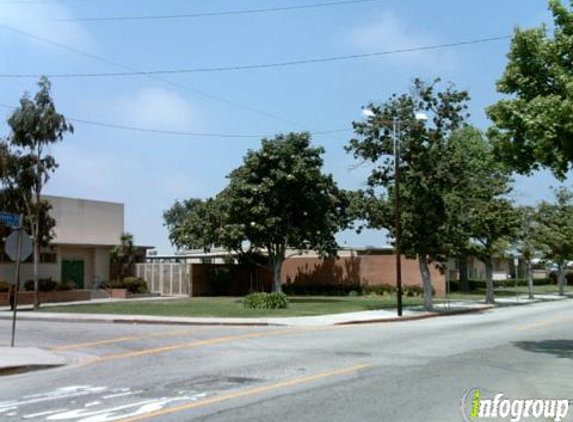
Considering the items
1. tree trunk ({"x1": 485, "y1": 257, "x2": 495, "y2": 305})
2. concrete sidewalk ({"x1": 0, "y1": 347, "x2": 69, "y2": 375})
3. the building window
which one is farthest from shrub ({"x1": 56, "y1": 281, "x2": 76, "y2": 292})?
tree trunk ({"x1": 485, "y1": 257, "x2": 495, "y2": 305})

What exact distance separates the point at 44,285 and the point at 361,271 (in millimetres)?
21470

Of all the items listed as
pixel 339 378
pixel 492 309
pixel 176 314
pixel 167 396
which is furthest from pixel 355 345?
pixel 492 309

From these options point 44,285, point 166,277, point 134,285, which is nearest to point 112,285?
point 134,285

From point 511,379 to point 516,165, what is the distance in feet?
18.6

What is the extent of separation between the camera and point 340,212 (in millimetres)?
41250

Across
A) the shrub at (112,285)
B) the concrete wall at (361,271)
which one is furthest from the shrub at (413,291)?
the shrub at (112,285)

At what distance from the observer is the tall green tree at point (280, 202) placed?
37.9 m

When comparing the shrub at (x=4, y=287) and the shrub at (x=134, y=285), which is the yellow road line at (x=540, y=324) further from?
the shrub at (x=134, y=285)

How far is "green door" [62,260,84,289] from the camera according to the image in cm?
4272

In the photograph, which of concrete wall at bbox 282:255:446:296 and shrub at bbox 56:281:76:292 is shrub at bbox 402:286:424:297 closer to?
concrete wall at bbox 282:255:446:296

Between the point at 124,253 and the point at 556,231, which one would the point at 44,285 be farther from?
the point at 556,231

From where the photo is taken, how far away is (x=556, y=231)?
49.7m

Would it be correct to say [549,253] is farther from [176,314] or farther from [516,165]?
[516,165]

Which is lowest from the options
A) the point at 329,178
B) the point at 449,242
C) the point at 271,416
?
the point at 271,416
